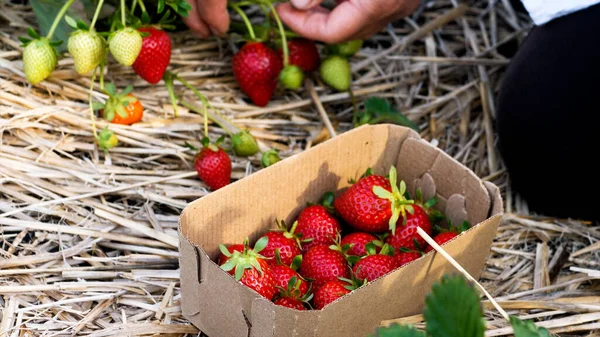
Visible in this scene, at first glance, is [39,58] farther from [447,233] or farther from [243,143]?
[447,233]

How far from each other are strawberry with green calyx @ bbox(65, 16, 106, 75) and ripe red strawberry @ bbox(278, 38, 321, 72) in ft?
1.27

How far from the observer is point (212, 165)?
4.53 ft

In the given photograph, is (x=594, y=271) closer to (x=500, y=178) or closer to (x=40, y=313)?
(x=500, y=178)

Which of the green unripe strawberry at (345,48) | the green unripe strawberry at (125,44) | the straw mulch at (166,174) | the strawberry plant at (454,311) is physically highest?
the strawberry plant at (454,311)

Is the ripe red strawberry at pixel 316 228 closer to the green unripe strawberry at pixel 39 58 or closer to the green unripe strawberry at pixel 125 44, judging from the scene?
the green unripe strawberry at pixel 125 44

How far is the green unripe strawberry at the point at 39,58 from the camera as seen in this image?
138cm

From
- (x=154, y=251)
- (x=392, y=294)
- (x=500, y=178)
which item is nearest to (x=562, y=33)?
(x=500, y=178)

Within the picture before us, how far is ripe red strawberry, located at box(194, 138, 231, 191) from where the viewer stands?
4.53ft

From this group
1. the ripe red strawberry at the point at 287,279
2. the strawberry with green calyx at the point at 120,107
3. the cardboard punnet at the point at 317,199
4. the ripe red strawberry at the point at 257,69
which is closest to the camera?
the cardboard punnet at the point at 317,199

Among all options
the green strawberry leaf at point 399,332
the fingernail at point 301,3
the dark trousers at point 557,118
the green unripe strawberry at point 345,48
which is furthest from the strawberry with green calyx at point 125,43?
the green strawberry leaf at point 399,332

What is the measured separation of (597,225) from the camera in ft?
4.81

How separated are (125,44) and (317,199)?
0.41 meters

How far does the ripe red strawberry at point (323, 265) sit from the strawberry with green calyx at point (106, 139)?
0.45 meters

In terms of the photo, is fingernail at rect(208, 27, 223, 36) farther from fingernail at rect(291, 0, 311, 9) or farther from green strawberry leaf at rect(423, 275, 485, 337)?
green strawberry leaf at rect(423, 275, 485, 337)
